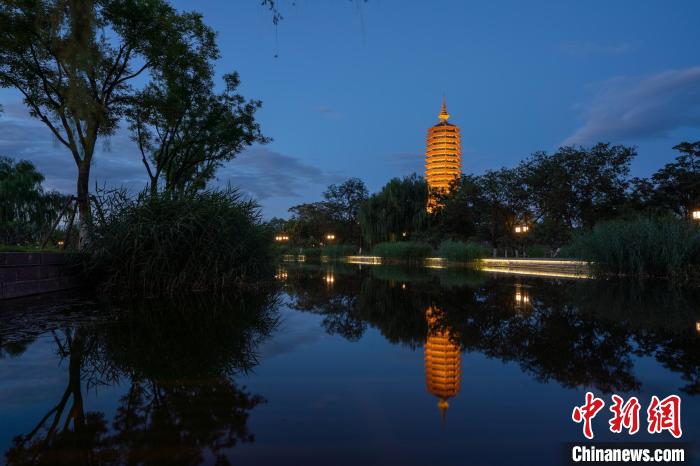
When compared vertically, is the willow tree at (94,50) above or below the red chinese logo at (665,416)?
above

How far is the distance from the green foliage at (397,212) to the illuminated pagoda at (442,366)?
3198 centimetres

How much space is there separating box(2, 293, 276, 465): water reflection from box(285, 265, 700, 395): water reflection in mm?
1424

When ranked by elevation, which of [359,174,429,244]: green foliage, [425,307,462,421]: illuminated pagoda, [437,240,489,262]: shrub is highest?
[359,174,429,244]: green foliage

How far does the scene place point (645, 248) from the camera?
11.5m

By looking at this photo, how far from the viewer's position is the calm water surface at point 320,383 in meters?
1.62

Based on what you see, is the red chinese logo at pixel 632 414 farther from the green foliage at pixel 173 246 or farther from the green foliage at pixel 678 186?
the green foliage at pixel 678 186

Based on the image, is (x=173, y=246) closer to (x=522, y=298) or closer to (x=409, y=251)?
(x=522, y=298)

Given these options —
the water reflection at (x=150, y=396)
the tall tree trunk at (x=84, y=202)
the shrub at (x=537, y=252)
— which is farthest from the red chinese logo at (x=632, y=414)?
the shrub at (x=537, y=252)

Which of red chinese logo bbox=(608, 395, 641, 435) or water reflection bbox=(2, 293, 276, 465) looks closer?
water reflection bbox=(2, 293, 276, 465)

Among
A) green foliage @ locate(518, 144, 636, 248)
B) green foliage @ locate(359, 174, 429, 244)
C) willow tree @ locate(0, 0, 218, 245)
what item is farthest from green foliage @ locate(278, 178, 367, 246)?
willow tree @ locate(0, 0, 218, 245)

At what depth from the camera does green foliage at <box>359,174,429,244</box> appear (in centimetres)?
3612

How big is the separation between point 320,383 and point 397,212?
3428 cm

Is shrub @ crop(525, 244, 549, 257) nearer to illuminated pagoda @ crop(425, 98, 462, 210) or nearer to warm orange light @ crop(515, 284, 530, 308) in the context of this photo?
warm orange light @ crop(515, 284, 530, 308)

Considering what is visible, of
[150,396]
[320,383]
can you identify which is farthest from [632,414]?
[150,396]
